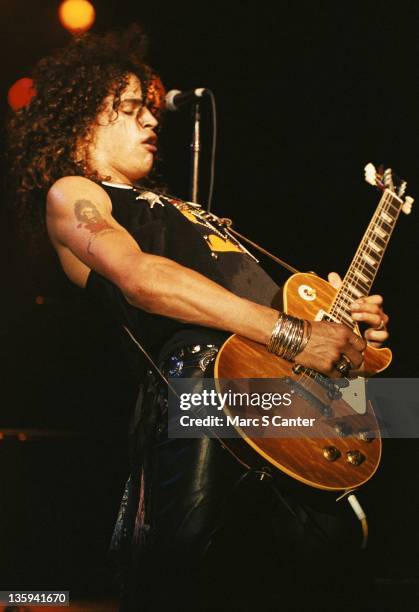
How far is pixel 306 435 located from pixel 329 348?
10.0 inches

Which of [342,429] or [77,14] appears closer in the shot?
[342,429]

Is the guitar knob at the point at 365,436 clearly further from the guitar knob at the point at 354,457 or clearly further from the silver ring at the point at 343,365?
the silver ring at the point at 343,365

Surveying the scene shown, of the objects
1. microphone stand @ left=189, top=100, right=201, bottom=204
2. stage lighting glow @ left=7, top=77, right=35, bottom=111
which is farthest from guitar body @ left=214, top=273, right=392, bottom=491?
stage lighting glow @ left=7, top=77, right=35, bottom=111

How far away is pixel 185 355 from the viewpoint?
76.5 inches

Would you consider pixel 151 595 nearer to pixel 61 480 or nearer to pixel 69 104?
pixel 61 480

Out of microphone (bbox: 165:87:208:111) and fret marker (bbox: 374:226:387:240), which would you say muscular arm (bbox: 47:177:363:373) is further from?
microphone (bbox: 165:87:208:111)

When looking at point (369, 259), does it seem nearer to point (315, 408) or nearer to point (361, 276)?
point (361, 276)

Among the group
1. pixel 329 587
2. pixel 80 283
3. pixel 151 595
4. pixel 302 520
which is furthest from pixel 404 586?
pixel 80 283

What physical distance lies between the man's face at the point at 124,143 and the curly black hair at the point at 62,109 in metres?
0.04

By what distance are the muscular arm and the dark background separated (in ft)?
3.15

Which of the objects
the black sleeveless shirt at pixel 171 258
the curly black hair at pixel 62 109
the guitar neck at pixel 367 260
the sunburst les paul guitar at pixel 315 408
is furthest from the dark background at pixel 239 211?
the sunburst les paul guitar at pixel 315 408

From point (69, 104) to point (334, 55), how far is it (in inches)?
61.6

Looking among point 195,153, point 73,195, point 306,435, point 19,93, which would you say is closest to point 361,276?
point 306,435

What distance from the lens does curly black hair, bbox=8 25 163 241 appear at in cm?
259
